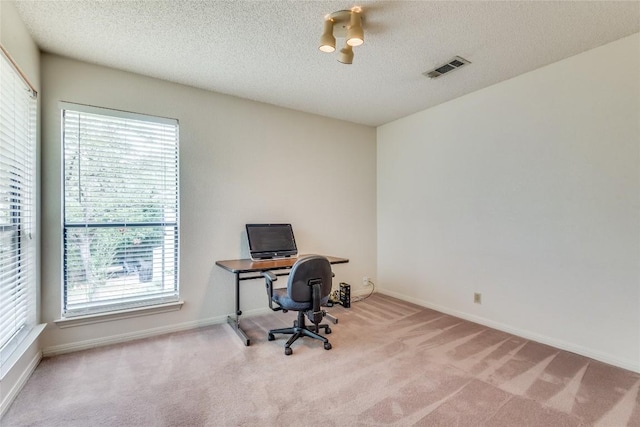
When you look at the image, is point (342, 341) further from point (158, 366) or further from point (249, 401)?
point (158, 366)

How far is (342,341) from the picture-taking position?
284cm

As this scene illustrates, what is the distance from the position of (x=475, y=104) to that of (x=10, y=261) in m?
4.38

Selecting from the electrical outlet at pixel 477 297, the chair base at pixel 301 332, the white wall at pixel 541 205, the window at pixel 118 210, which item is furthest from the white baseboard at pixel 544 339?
the window at pixel 118 210

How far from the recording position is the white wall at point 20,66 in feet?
5.99

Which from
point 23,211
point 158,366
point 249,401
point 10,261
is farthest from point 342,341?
point 23,211

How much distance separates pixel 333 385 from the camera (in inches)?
83.2

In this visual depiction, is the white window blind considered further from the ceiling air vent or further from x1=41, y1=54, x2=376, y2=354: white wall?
the ceiling air vent

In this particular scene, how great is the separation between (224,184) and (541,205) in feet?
10.7

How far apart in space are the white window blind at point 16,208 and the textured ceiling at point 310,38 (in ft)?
1.89

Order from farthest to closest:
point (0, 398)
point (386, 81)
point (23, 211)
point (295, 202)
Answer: point (295, 202), point (386, 81), point (23, 211), point (0, 398)

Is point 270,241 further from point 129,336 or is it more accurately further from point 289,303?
point 129,336

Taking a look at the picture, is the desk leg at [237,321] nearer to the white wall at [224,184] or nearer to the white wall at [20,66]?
the white wall at [224,184]

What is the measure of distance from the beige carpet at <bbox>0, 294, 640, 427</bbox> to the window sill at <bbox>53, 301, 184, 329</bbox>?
0.25m

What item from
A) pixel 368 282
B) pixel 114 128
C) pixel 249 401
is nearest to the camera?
pixel 249 401
